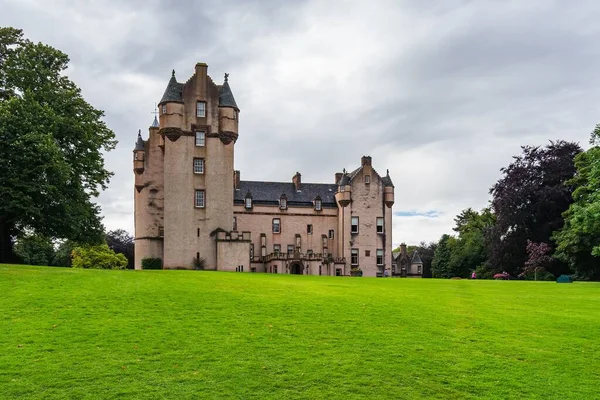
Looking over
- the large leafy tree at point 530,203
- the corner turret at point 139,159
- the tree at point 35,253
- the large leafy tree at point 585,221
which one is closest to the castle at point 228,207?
the corner turret at point 139,159

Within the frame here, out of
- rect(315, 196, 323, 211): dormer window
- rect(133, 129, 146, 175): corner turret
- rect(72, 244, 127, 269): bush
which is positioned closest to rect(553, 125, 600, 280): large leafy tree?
rect(315, 196, 323, 211): dormer window

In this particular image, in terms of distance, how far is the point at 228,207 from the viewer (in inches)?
2345

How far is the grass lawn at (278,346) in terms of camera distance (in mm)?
12688

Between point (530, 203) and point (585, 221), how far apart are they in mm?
24235

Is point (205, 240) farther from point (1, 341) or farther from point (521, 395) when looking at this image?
point (521, 395)

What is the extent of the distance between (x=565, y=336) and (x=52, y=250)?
9249cm

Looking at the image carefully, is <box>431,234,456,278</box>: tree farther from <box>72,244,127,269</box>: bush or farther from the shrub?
<box>72,244,127,269</box>: bush

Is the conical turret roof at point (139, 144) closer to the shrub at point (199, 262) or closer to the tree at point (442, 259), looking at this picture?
the shrub at point (199, 262)

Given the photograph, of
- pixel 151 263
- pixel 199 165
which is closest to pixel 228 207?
pixel 199 165

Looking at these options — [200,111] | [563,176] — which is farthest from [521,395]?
[563,176]

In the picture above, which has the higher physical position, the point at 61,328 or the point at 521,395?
the point at 61,328

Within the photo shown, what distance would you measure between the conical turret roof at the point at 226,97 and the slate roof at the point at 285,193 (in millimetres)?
18368

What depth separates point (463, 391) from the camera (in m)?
13.0

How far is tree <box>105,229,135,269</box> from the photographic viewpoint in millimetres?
99994
